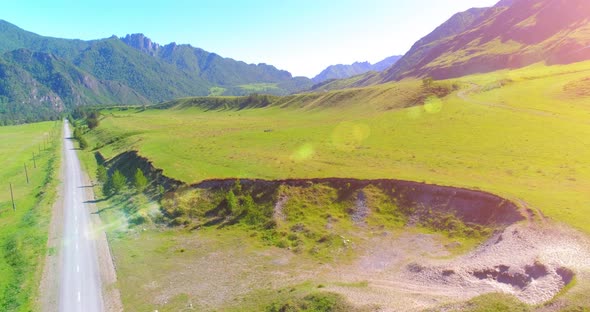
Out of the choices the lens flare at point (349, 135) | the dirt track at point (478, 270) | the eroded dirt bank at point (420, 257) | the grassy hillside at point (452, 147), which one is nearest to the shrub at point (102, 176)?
the grassy hillside at point (452, 147)

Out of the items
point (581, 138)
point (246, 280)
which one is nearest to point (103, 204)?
point (246, 280)

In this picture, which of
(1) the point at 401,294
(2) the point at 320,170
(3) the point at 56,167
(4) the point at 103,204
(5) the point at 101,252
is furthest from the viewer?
(3) the point at 56,167

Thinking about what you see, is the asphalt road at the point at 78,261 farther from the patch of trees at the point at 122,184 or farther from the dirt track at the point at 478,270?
the dirt track at the point at 478,270

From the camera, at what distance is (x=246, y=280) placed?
130 ft

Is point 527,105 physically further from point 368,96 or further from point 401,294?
point 401,294

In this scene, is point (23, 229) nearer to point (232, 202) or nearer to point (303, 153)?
point (232, 202)

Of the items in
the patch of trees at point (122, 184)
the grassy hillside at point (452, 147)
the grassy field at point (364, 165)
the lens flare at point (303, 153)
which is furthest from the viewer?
the lens flare at point (303, 153)

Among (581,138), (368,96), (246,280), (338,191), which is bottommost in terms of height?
(246,280)

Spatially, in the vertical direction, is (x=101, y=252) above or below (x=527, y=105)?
below

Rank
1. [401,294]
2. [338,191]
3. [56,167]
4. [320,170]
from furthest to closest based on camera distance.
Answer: [56,167]
[320,170]
[338,191]
[401,294]

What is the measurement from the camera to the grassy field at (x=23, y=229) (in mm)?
40197

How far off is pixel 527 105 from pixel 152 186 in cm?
9910

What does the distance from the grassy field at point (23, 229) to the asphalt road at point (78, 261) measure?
9.31 ft

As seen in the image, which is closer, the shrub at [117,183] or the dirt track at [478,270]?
the dirt track at [478,270]
